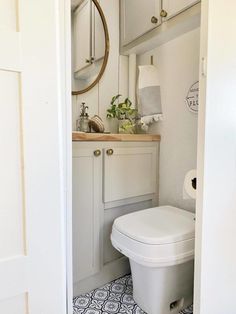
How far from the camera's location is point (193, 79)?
1.48 m

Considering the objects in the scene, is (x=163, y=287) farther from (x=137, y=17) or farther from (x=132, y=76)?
(x=137, y=17)

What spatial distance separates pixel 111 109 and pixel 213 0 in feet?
→ 3.09

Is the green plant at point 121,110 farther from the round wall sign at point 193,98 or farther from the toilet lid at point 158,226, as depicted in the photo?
the toilet lid at point 158,226

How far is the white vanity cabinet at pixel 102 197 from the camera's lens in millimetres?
1365

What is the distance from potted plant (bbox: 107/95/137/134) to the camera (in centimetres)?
171

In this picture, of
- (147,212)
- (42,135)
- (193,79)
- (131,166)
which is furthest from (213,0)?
(147,212)

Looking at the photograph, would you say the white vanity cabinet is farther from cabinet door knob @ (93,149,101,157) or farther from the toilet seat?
the toilet seat

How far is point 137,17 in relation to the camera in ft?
5.37

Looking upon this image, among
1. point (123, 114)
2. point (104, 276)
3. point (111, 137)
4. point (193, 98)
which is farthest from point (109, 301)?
point (193, 98)

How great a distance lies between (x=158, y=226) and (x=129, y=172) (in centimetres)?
44

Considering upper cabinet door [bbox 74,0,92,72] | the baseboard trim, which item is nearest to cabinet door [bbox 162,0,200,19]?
upper cabinet door [bbox 74,0,92,72]

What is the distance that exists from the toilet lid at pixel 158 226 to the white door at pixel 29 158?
589mm

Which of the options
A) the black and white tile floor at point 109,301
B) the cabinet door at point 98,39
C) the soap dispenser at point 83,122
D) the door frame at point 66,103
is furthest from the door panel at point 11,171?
the cabinet door at point 98,39

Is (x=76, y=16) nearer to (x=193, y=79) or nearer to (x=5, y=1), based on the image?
(x=193, y=79)
